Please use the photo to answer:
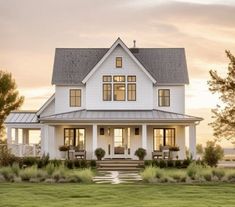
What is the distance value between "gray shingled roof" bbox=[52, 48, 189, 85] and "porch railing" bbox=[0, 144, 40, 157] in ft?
17.3

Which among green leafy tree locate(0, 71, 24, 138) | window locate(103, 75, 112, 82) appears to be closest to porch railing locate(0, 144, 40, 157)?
window locate(103, 75, 112, 82)

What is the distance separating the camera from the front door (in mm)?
43812

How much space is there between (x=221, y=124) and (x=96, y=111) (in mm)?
9498

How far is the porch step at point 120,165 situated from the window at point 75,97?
641cm

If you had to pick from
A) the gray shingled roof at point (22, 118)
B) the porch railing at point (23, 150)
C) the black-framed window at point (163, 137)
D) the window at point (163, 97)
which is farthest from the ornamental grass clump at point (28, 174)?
the window at point (163, 97)

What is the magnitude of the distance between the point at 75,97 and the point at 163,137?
7.31m

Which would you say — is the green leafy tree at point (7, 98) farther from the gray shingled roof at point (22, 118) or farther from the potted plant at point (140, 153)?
the potted plant at point (140, 153)

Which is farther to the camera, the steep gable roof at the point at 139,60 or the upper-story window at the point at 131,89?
the steep gable roof at the point at 139,60

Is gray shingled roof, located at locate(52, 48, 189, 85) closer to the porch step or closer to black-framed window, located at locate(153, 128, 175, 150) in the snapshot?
black-framed window, located at locate(153, 128, 175, 150)

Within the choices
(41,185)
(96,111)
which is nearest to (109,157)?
(96,111)

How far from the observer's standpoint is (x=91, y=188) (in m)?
24.4

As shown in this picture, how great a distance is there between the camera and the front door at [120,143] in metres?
43.8

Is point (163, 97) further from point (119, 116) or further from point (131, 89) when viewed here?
point (119, 116)

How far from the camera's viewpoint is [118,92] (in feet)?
146
